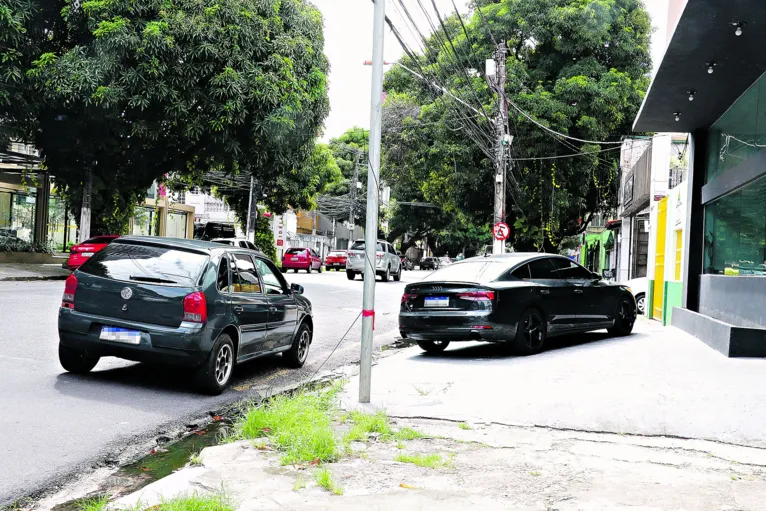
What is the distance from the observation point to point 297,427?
561 centimetres

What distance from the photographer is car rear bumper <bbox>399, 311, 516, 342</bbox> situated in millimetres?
9812

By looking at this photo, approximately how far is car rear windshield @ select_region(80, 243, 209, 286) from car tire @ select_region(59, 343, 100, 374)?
0.86m

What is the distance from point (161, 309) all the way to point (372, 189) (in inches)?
94.4

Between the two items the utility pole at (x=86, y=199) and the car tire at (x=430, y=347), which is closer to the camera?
the car tire at (x=430, y=347)

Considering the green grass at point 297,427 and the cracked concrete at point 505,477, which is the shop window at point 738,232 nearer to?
the cracked concrete at point 505,477

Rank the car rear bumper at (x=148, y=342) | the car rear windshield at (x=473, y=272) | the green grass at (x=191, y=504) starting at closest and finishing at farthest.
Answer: the green grass at (x=191, y=504) < the car rear bumper at (x=148, y=342) < the car rear windshield at (x=473, y=272)

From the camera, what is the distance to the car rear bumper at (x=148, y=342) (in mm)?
7109

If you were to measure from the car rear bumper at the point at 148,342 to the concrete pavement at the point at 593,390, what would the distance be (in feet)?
5.17

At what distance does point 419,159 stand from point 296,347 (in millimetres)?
25108

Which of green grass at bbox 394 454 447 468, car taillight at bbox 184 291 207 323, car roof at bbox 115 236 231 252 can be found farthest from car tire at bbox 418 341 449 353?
green grass at bbox 394 454 447 468

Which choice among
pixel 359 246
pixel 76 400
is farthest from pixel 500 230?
pixel 76 400

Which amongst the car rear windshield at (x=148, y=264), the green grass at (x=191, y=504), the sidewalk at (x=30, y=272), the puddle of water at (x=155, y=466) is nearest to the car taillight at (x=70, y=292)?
the car rear windshield at (x=148, y=264)

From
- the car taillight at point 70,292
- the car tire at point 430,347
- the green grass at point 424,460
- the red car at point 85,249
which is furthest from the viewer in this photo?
the red car at point 85,249

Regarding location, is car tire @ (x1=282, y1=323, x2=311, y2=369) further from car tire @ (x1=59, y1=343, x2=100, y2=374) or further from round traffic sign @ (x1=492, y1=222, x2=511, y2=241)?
round traffic sign @ (x1=492, y1=222, x2=511, y2=241)
